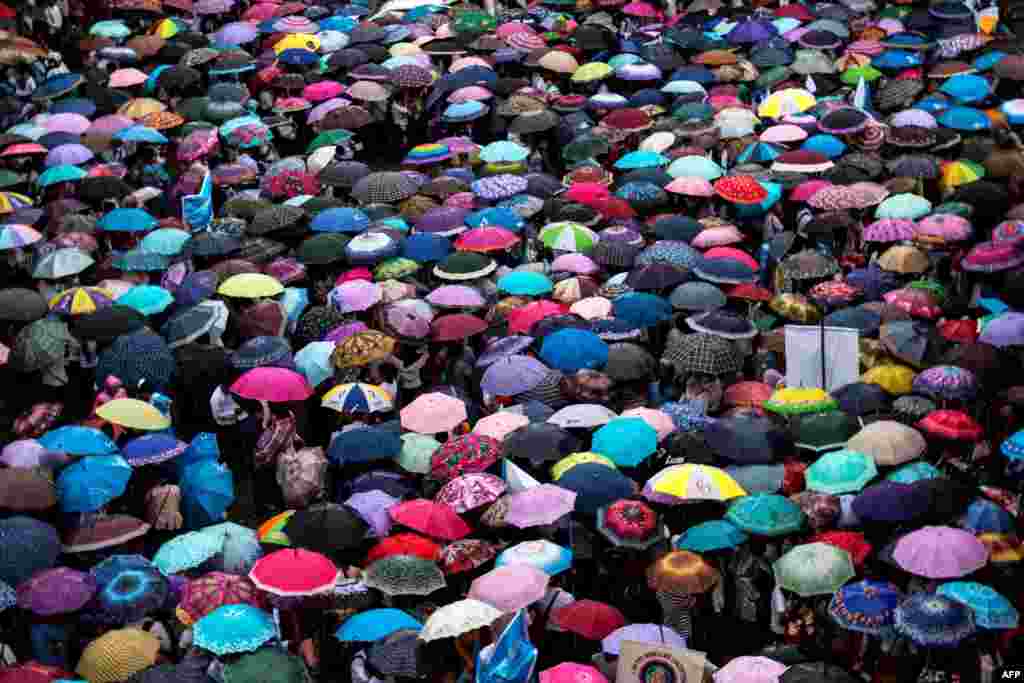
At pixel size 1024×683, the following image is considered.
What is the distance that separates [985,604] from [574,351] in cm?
496

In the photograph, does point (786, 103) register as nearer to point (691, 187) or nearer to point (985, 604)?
point (691, 187)

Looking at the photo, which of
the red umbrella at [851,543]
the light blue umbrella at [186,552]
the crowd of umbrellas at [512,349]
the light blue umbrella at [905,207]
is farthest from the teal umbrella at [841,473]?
the light blue umbrella at [905,207]

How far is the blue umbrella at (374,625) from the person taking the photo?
1036 cm

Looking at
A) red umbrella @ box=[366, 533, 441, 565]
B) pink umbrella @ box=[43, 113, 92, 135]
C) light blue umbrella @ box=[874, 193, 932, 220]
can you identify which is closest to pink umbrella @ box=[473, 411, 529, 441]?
red umbrella @ box=[366, 533, 441, 565]

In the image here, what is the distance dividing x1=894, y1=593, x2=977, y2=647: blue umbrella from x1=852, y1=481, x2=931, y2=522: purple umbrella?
1.36m

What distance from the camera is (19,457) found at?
12.7 meters

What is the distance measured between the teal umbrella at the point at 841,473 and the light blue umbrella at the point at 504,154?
8.24m

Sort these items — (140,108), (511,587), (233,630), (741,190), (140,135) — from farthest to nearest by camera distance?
(140,108) < (140,135) < (741,190) < (511,587) < (233,630)

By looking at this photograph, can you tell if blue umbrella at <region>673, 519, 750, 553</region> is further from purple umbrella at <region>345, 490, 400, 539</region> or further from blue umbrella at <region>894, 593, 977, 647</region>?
purple umbrella at <region>345, 490, 400, 539</region>

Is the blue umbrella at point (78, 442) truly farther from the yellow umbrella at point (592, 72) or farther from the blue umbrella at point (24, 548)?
the yellow umbrella at point (592, 72)

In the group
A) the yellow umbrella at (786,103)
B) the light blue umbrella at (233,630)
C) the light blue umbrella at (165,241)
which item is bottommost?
the yellow umbrella at (786,103)

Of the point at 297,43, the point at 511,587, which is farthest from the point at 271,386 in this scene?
the point at 297,43

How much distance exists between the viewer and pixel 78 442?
12.8 meters

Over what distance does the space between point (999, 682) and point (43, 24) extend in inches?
765
